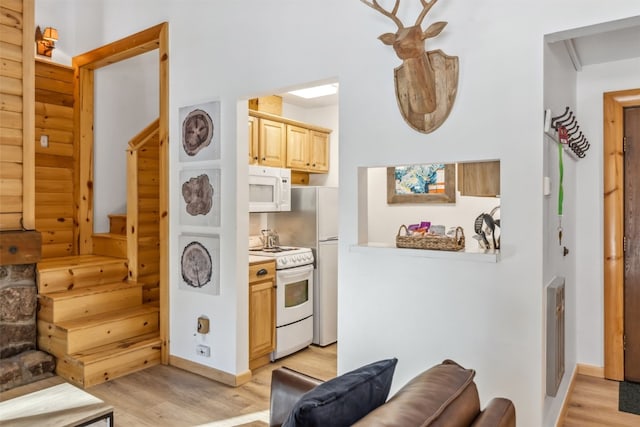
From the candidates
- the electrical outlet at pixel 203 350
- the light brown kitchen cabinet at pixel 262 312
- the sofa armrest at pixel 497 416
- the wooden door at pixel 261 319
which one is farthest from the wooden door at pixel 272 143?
the sofa armrest at pixel 497 416

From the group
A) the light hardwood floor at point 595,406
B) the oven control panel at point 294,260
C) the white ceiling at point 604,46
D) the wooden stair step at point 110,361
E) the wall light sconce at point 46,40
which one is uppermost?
the wall light sconce at point 46,40

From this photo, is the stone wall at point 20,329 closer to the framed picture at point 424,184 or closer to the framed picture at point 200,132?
the framed picture at point 200,132

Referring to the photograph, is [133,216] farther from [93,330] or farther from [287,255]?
A: [287,255]

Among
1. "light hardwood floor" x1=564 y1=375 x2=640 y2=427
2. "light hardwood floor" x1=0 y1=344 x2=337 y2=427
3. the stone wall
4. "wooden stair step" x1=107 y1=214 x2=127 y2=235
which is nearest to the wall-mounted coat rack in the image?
"light hardwood floor" x1=564 y1=375 x2=640 y2=427

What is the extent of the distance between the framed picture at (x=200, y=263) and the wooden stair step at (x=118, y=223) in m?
1.43

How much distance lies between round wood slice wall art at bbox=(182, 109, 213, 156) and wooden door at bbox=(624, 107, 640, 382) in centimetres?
320

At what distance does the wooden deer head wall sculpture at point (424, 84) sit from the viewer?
7.38 ft

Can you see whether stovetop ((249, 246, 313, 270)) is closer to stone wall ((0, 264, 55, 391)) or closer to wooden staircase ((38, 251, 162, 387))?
wooden staircase ((38, 251, 162, 387))

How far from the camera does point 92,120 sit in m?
4.56

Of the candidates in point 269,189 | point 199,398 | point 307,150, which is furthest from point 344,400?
point 307,150

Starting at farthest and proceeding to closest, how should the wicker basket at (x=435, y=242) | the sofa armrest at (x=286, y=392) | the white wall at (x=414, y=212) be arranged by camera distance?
the white wall at (x=414, y=212), the wicker basket at (x=435, y=242), the sofa armrest at (x=286, y=392)

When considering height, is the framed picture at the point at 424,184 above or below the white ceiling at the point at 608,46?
below

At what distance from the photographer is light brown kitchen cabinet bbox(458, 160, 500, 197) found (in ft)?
7.79

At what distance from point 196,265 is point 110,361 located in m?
0.94
